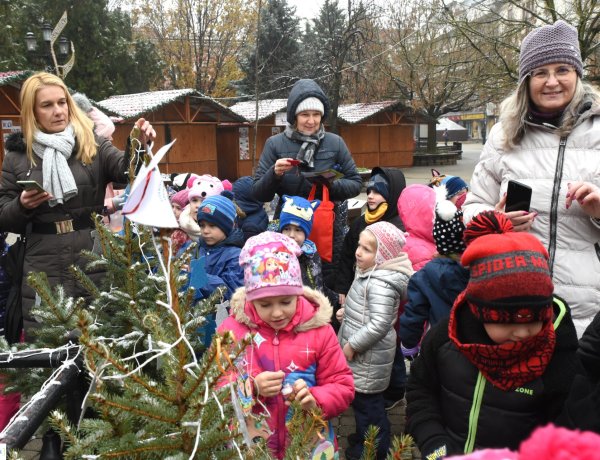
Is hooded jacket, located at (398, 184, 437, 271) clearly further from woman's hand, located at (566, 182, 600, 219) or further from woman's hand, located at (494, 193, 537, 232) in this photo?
woman's hand, located at (566, 182, 600, 219)

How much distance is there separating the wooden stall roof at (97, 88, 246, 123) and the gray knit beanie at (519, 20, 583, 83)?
16.0 m

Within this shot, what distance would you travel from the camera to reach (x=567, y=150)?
2271 mm

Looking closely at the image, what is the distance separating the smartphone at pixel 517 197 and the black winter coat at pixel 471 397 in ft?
1.47

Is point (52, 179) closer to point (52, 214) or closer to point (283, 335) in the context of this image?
point (52, 214)

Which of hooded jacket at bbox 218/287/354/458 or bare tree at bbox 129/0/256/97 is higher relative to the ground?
bare tree at bbox 129/0/256/97

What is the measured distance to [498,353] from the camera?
1.77 m

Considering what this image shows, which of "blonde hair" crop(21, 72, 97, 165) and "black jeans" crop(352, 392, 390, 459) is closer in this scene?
"blonde hair" crop(21, 72, 97, 165)

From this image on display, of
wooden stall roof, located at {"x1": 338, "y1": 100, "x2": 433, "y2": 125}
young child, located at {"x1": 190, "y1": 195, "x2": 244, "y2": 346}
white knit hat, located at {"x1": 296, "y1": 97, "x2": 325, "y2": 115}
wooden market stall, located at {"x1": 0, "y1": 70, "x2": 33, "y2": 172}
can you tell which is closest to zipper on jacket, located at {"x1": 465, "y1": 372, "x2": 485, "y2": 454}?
young child, located at {"x1": 190, "y1": 195, "x2": 244, "y2": 346}

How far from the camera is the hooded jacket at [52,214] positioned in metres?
2.88

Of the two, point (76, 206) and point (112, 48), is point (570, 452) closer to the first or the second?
point (76, 206)

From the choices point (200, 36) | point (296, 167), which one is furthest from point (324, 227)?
point (200, 36)

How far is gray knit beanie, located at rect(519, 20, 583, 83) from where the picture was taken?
2.29 metres

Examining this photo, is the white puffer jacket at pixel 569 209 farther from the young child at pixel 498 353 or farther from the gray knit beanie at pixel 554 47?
the young child at pixel 498 353

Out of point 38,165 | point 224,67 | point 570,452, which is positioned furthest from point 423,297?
point 224,67
